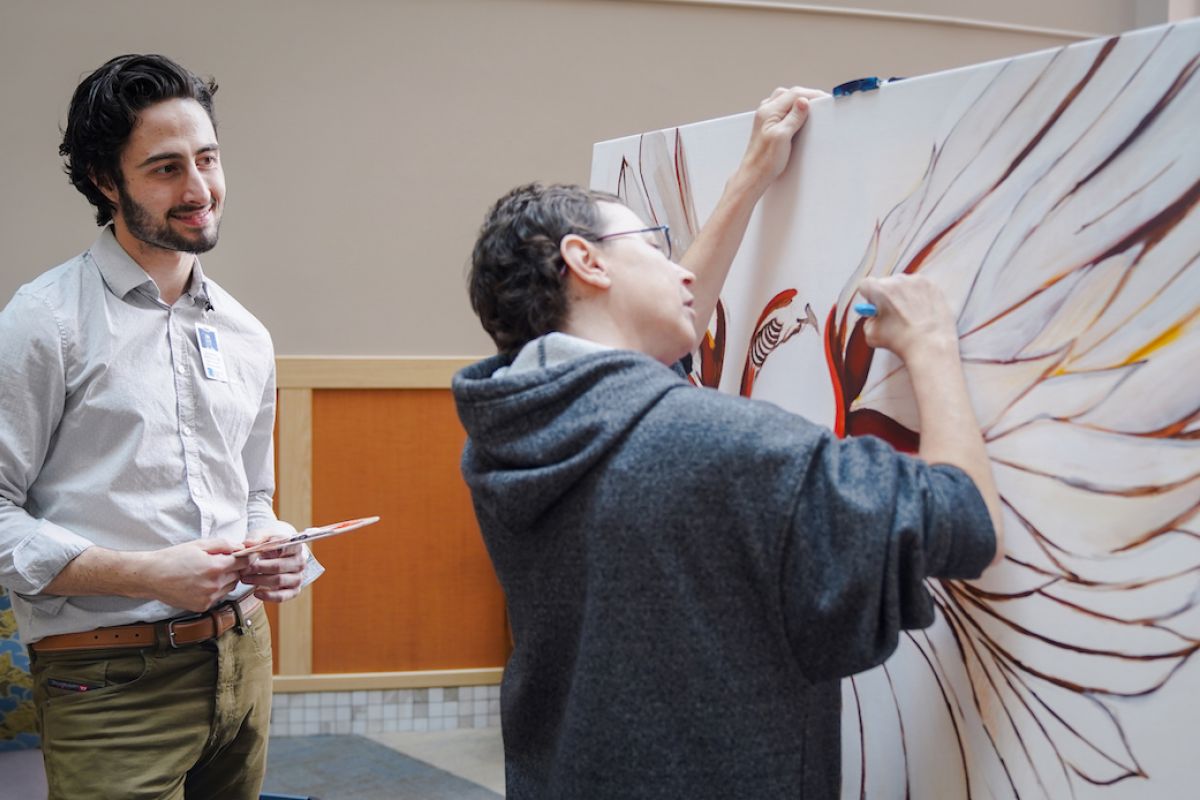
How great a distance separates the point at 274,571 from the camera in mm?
1721

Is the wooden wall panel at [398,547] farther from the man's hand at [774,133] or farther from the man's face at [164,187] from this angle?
the man's hand at [774,133]

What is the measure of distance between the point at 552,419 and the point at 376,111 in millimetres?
2883

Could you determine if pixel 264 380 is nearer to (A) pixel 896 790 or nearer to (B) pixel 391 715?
(A) pixel 896 790

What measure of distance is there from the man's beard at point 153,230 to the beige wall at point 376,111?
2.00 meters

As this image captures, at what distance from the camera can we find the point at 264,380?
6.45 feet

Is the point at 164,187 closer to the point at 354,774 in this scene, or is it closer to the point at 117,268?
the point at 117,268

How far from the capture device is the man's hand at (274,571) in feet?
5.59

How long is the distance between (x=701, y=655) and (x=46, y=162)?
3.25 meters

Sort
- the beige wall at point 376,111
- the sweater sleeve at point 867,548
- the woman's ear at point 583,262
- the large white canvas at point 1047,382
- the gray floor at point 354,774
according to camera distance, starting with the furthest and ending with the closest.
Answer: the beige wall at point 376,111, the gray floor at point 354,774, the woman's ear at point 583,262, the large white canvas at point 1047,382, the sweater sleeve at point 867,548

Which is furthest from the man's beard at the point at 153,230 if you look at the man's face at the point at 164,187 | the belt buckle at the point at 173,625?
the belt buckle at the point at 173,625

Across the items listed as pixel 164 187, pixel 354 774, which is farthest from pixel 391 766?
pixel 164 187

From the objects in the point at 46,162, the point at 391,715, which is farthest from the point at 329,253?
the point at 391,715

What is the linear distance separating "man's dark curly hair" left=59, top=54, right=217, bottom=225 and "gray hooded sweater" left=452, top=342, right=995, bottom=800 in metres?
0.90

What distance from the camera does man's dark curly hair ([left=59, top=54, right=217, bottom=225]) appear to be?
5.56 ft
